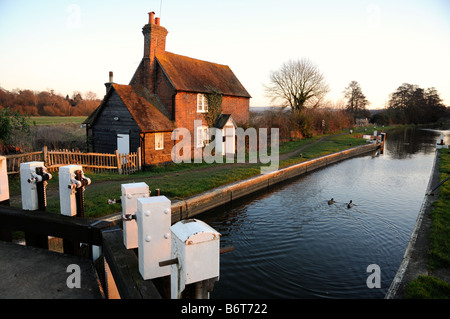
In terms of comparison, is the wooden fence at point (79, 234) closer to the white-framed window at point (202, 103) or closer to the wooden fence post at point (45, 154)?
the wooden fence post at point (45, 154)

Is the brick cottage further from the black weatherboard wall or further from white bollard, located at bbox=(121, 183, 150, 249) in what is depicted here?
white bollard, located at bbox=(121, 183, 150, 249)

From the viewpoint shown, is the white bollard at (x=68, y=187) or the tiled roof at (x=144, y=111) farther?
the tiled roof at (x=144, y=111)

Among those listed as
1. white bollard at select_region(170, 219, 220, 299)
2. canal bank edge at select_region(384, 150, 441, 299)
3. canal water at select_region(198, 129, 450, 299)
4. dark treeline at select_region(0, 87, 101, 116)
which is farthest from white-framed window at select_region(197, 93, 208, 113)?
dark treeline at select_region(0, 87, 101, 116)

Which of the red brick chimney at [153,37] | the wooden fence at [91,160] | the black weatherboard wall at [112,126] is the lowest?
the wooden fence at [91,160]

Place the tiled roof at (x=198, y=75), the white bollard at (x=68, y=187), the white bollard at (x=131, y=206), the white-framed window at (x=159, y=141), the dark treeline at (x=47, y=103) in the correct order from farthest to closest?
the dark treeline at (x=47, y=103), the tiled roof at (x=198, y=75), the white-framed window at (x=159, y=141), the white bollard at (x=68, y=187), the white bollard at (x=131, y=206)

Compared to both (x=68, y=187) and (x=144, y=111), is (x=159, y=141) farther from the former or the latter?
(x=68, y=187)

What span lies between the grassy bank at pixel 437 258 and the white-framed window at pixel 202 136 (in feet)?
50.4

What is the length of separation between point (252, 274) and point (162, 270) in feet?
15.7

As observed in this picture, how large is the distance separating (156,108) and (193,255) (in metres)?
19.0

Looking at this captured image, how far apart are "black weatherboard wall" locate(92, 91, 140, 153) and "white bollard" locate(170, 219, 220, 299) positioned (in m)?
16.6

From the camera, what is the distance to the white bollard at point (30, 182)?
14.3 feet

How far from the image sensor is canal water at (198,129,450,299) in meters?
6.87

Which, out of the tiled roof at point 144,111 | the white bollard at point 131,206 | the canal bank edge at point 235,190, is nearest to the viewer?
the white bollard at point 131,206

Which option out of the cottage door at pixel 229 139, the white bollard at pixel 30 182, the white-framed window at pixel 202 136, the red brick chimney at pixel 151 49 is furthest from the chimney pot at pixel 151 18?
the white bollard at pixel 30 182
